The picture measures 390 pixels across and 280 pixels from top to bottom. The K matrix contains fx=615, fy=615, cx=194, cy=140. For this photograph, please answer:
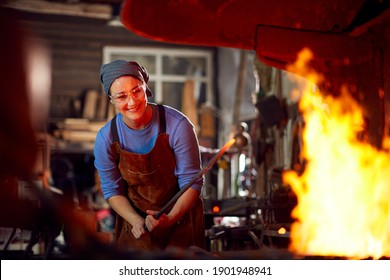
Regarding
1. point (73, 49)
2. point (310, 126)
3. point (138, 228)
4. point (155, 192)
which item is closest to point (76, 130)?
point (73, 49)

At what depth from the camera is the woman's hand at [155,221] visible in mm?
3332

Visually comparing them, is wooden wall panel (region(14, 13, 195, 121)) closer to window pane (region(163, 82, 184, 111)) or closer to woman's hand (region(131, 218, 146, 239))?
window pane (region(163, 82, 184, 111))

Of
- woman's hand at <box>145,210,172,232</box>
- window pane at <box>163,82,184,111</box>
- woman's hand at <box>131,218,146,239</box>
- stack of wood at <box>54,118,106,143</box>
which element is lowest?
woman's hand at <box>131,218,146,239</box>

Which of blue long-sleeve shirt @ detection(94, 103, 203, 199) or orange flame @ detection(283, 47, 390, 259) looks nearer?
blue long-sleeve shirt @ detection(94, 103, 203, 199)

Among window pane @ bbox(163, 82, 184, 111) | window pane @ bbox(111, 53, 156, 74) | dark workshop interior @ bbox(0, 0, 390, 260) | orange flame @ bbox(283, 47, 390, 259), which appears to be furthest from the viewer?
window pane @ bbox(111, 53, 156, 74)

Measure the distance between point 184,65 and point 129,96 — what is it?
29.4 ft

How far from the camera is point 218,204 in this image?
5574 mm

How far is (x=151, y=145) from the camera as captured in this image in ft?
11.8

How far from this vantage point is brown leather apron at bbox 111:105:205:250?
3.58 m

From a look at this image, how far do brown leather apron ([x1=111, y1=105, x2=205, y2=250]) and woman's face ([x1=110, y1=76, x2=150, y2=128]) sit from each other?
189 millimetres

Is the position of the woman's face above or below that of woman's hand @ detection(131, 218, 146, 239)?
above

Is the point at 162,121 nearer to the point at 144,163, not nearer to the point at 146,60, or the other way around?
the point at 144,163

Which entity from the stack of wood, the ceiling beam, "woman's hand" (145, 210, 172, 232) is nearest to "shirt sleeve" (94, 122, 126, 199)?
"woman's hand" (145, 210, 172, 232)
